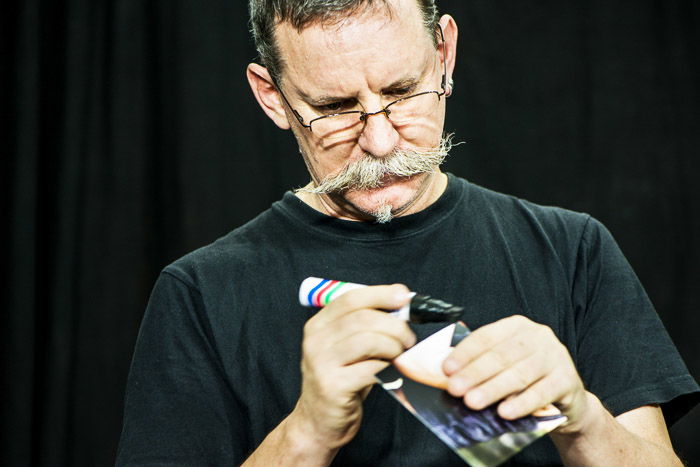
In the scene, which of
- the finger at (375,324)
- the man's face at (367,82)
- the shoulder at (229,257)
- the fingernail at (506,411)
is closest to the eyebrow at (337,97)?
the man's face at (367,82)

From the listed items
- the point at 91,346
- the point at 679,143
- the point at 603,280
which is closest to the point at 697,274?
the point at 679,143

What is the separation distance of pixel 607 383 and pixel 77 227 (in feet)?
4.99

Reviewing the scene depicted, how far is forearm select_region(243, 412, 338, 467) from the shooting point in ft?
3.73

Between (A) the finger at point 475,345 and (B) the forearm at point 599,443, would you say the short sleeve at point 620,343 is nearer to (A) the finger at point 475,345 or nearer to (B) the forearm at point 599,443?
→ (B) the forearm at point 599,443

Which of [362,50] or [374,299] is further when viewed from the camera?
[362,50]

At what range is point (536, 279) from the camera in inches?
58.1

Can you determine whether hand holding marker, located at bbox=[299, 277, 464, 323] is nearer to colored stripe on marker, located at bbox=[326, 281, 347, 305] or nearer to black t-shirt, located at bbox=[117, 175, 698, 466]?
colored stripe on marker, located at bbox=[326, 281, 347, 305]

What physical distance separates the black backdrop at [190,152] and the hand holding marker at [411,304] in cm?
129

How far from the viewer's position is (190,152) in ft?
7.62

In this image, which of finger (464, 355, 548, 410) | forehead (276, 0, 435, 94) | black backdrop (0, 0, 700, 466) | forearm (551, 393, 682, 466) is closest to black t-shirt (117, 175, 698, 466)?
forearm (551, 393, 682, 466)

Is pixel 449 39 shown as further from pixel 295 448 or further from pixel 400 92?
pixel 295 448

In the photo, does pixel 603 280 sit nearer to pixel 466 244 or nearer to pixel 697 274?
pixel 466 244

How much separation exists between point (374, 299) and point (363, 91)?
494 mm

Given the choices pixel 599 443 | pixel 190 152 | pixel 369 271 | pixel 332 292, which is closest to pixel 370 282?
pixel 369 271
